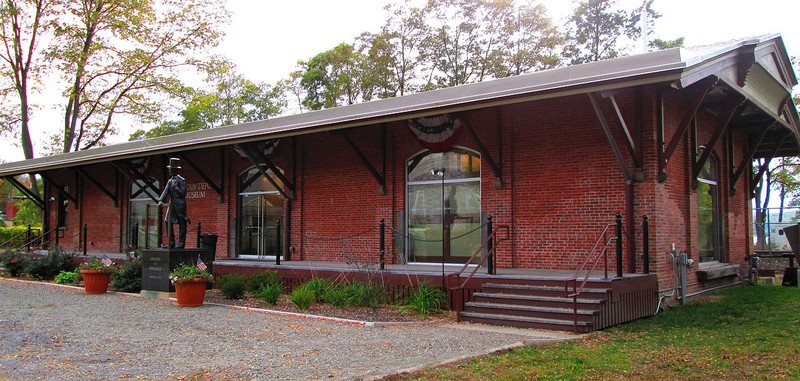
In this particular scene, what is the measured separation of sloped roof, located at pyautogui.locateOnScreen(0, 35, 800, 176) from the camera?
30.4ft

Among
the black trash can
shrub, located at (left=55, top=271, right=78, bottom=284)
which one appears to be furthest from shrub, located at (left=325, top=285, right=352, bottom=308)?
shrub, located at (left=55, top=271, right=78, bottom=284)

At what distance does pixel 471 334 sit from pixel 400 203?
627 cm

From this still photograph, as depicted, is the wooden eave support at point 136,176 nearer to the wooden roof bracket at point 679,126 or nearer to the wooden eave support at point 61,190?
the wooden eave support at point 61,190

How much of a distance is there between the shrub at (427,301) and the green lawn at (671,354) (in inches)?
119

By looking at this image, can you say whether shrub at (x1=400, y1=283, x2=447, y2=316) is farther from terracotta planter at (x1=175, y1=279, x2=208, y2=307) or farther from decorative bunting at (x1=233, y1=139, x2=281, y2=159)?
decorative bunting at (x1=233, y1=139, x2=281, y2=159)

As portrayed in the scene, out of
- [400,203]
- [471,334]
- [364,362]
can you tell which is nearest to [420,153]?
[400,203]

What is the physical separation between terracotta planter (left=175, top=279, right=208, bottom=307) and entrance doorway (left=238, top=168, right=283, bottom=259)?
5688 millimetres

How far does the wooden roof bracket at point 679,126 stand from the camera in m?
10.9

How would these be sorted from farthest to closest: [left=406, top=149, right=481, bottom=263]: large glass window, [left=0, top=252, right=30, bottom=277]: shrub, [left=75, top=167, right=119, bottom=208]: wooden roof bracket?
[left=75, top=167, right=119, bottom=208]: wooden roof bracket → [left=0, top=252, right=30, bottom=277]: shrub → [left=406, top=149, right=481, bottom=263]: large glass window

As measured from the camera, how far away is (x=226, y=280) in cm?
1333

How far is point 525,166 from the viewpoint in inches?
507

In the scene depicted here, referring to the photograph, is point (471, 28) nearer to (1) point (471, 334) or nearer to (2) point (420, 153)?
(2) point (420, 153)

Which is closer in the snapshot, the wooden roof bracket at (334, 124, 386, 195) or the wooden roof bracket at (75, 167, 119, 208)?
the wooden roof bracket at (334, 124, 386, 195)

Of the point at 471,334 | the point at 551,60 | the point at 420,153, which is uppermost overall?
the point at 551,60
